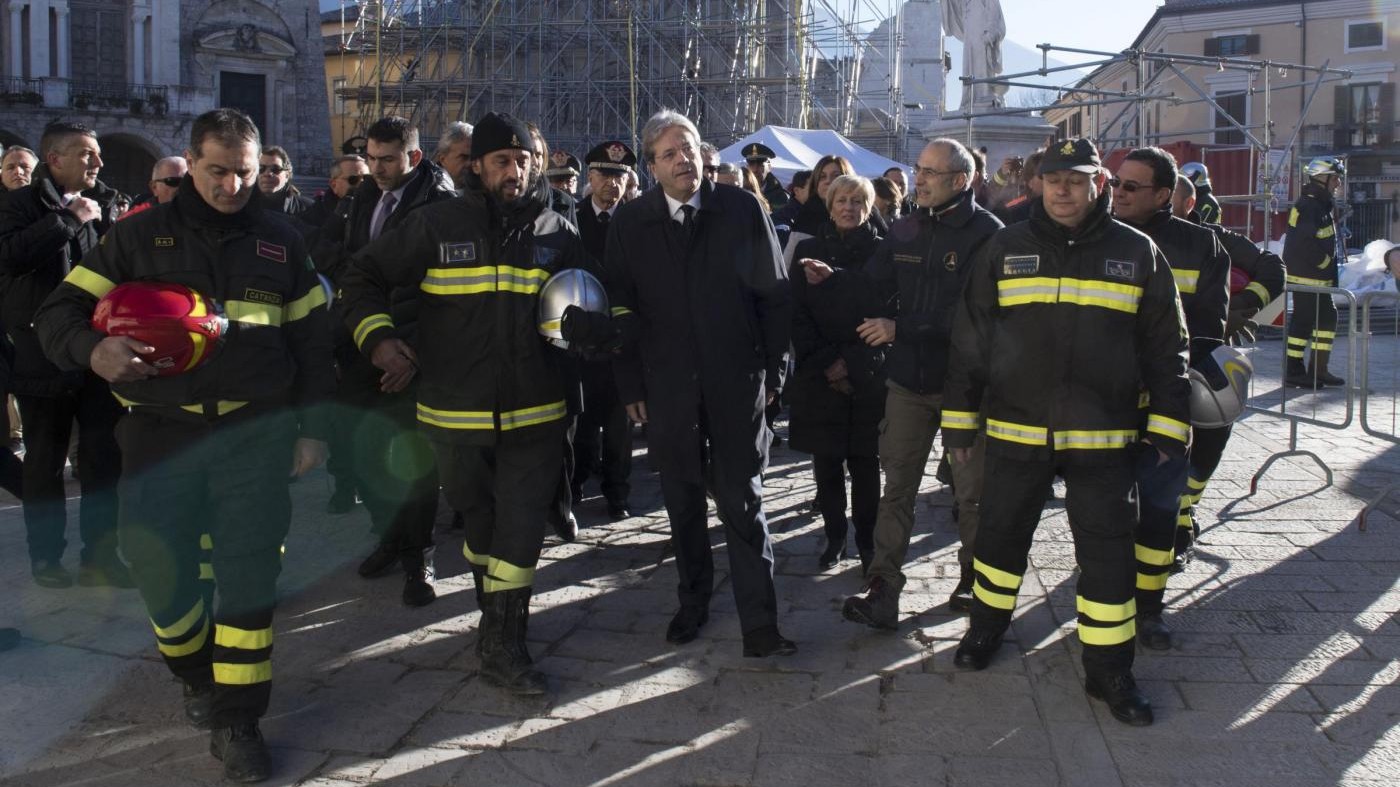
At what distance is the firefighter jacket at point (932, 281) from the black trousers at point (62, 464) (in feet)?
11.9

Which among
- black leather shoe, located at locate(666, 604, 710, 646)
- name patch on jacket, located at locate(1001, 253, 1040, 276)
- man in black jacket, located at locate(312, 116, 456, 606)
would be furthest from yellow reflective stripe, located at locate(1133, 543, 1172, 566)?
man in black jacket, located at locate(312, 116, 456, 606)

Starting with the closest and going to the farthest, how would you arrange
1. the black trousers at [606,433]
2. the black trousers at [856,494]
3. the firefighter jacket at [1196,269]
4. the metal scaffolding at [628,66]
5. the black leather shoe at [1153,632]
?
the black leather shoe at [1153,632]
the firefighter jacket at [1196,269]
the black trousers at [856,494]
the black trousers at [606,433]
the metal scaffolding at [628,66]

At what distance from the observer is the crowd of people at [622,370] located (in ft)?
12.9

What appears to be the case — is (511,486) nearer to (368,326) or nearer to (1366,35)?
(368,326)

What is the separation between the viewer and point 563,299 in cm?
440

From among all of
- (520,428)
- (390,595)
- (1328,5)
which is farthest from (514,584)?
(1328,5)

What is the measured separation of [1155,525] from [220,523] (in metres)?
3.45

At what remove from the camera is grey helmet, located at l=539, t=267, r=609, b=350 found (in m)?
4.39

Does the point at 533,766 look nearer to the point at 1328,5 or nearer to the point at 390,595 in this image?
the point at 390,595

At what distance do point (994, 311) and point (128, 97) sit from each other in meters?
40.7

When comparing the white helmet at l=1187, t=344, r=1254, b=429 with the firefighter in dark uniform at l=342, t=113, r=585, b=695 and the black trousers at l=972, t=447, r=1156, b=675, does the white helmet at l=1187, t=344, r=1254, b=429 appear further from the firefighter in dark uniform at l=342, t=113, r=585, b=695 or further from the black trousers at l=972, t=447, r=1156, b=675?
the firefighter in dark uniform at l=342, t=113, r=585, b=695

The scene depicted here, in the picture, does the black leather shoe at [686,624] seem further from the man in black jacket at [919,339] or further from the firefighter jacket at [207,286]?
the firefighter jacket at [207,286]

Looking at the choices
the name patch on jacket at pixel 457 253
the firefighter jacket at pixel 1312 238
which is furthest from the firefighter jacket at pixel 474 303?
the firefighter jacket at pixel 1312 238

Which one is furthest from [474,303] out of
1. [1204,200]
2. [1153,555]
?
[1204,200]
